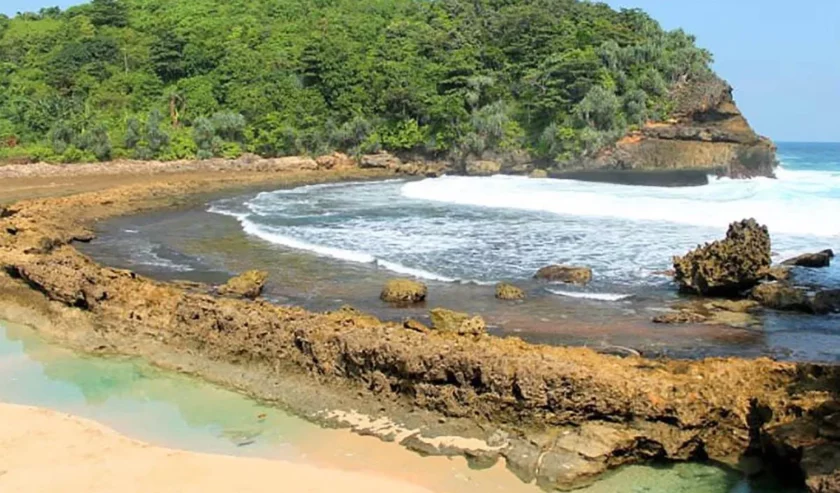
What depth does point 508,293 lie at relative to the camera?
1423 centimetres

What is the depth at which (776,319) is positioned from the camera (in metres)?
12.6

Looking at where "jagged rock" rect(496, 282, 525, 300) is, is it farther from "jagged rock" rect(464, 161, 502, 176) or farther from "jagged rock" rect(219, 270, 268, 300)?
"jagged rock" rect(464, 161, 502, 176)

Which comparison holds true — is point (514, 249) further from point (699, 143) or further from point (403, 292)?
point (699, 143)

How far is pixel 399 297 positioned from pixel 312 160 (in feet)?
139

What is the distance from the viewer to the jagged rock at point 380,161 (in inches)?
2180

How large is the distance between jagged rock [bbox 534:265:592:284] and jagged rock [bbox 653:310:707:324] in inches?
109

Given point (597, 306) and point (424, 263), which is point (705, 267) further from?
point (424, 263)

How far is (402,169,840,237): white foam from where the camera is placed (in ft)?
77.7

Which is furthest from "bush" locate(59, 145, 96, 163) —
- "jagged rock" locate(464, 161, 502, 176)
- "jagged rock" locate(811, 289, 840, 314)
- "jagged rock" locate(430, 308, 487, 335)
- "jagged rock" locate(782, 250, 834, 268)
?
"jagged rock" locate(811, 289, 840, 314)

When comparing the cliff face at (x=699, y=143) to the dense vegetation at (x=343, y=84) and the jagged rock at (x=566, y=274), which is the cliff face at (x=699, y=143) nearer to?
the dense vegetation at (x=343, y=84)

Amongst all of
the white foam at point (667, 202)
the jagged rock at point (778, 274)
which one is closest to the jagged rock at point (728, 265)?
the jagged rock at point (778, 274)

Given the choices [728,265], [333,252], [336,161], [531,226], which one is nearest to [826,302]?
A: [728,265]

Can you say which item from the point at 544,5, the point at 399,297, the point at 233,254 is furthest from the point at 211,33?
the point at 399,297

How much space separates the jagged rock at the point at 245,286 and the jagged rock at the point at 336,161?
39911mm
